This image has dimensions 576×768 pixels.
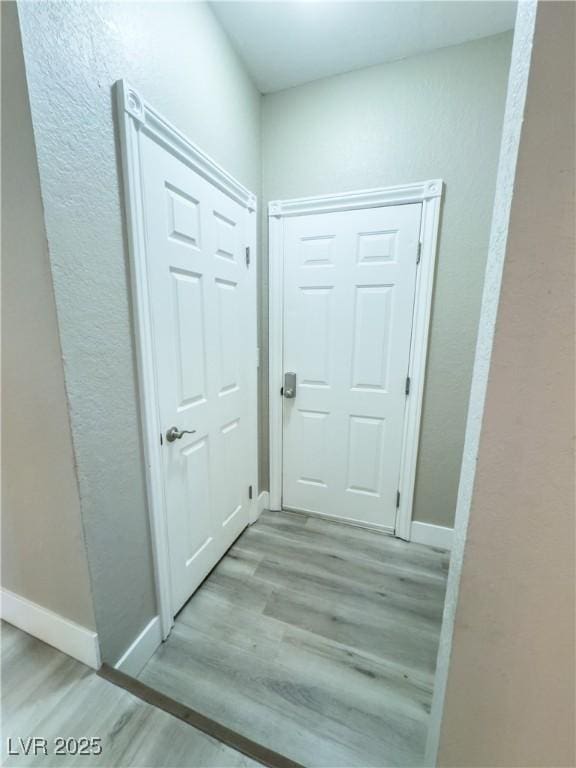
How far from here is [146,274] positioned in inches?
43.3

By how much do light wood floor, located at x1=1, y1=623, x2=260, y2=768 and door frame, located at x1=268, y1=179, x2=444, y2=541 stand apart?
4.57 feet

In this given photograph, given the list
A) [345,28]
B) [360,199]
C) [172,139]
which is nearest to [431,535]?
[360,199]

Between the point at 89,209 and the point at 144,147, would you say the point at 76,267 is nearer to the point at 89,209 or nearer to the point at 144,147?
the point at 89,209

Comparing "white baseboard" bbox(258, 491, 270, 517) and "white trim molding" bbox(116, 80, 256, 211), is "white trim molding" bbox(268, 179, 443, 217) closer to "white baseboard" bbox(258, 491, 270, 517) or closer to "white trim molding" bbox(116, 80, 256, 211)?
"white trim molding" bbox(116, 80, 256, 211)

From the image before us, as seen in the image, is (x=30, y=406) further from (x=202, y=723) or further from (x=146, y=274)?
(x=202, y=723)

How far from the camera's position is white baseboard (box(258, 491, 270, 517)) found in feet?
7.22

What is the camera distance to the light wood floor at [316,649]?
1.04 metres

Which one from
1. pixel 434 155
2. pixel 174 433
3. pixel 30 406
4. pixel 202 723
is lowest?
pixel 202 723

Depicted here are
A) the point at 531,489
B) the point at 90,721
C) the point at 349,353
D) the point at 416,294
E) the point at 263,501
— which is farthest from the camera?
the point at 263,501

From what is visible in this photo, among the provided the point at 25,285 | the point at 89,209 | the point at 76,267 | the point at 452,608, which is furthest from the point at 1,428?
the point at 452,608

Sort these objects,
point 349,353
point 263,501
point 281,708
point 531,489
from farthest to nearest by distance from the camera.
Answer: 1. point 263,501
2. point 349,353
3. point 281,708
4. point 531,489

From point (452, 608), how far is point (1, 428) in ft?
4.66

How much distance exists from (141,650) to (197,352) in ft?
4.05

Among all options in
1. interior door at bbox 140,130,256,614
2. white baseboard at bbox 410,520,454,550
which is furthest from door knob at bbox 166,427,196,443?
white baseboard at bbox 410,520,454,550
